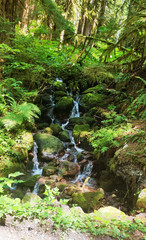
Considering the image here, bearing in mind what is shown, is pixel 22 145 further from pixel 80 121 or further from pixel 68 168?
pixel 80 121

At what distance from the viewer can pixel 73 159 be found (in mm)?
6977

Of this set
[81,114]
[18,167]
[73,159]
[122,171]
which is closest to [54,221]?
[122,171]

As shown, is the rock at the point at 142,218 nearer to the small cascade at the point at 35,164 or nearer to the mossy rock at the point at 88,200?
the mossy rock at the point at 88,200

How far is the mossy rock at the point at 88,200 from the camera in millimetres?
4371

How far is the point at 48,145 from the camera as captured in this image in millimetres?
7199

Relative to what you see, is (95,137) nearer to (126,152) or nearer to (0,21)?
(126,152)

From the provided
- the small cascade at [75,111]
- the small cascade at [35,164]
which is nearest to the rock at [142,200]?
the small cascade at [35,164]

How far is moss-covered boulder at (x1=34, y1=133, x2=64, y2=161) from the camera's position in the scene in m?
6.94

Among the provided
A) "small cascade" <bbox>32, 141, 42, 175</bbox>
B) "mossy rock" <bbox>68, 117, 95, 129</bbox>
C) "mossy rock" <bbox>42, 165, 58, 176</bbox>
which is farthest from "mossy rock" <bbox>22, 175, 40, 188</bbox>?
"mossy rock" <bbox>68, 117, 95, 129</bbox>

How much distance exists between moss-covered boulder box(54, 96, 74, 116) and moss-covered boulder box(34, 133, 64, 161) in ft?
8.68

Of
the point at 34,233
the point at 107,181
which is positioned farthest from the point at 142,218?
the point at 107,181

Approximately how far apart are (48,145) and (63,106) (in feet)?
11.0

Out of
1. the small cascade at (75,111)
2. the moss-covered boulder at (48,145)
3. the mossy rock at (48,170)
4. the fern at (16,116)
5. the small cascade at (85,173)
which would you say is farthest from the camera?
the small cascade at (75,111)

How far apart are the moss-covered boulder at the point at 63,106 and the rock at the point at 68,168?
13.6ft
